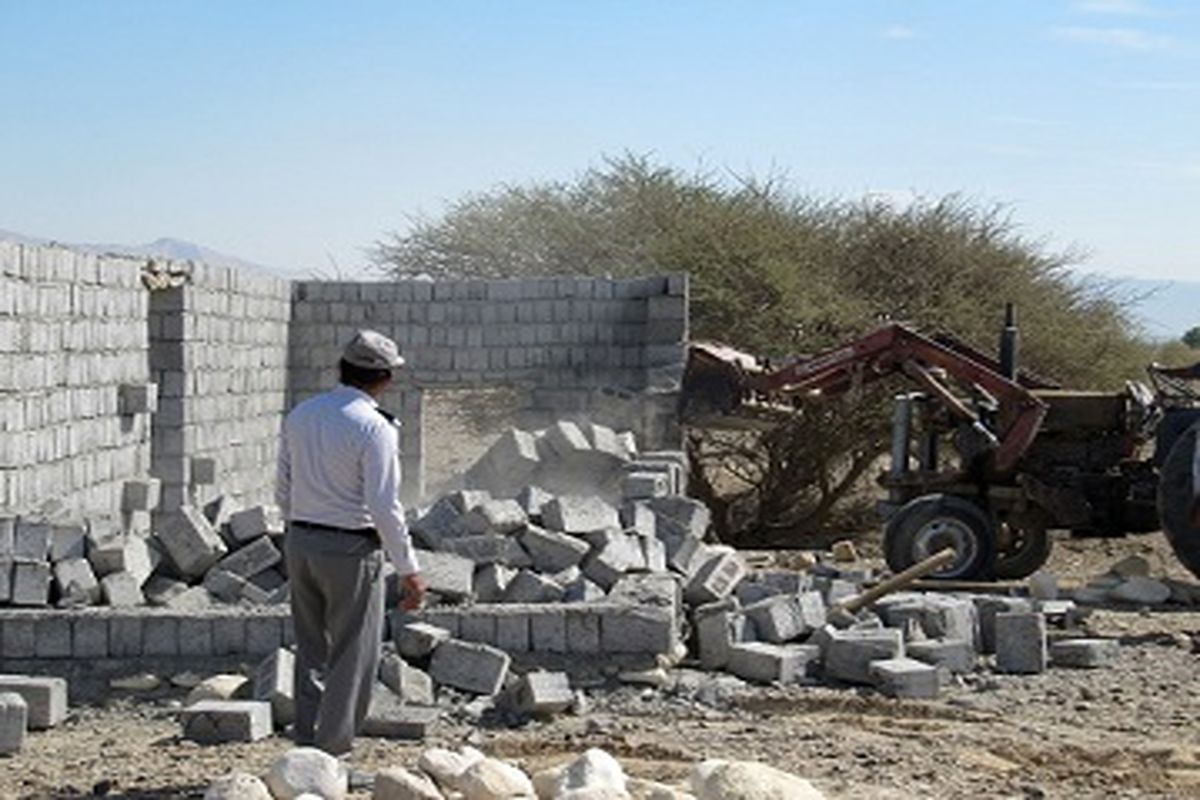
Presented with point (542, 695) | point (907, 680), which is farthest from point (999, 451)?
point (542, 695)

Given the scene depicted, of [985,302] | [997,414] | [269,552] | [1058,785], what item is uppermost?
[985,302]

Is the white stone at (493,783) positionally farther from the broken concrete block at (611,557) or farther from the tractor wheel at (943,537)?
the tractor wheel at (943,537)

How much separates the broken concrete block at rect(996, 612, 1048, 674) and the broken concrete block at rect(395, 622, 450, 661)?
9.99 ft

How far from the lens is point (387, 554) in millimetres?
7426

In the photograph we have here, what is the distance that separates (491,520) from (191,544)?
61.5 inches

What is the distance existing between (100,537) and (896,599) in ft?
14.5

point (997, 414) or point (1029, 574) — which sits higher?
point (997, 414)

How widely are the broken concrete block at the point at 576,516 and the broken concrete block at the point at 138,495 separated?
3798 mm

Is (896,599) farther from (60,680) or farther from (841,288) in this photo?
(841,288)

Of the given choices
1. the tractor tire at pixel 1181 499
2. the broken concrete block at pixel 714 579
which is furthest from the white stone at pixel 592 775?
the tractor tire at pixel 1181 499

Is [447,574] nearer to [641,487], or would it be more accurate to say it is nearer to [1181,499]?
[641,487]

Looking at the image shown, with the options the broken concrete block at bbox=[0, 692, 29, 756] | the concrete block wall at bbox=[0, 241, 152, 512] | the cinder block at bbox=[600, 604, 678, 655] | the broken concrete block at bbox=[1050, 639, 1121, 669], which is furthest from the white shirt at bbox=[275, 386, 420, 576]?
the concrete block wall at bbox=[0, 241, 152, 512]

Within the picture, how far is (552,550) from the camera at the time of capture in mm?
10945

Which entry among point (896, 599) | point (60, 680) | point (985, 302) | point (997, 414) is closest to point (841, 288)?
point (985, 302)
